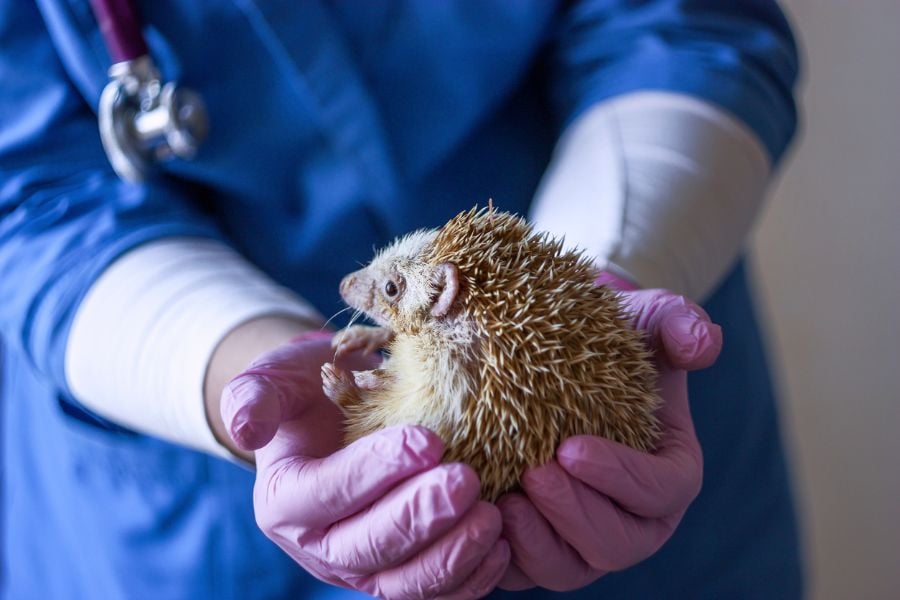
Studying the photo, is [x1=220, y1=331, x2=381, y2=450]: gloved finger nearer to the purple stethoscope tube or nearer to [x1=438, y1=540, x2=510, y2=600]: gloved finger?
[x1=438, y1=540, x2=510, y2=600]: gloved finger

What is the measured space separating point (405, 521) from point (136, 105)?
0.52 meters

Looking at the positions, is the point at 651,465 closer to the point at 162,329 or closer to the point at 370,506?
the point at 370,506

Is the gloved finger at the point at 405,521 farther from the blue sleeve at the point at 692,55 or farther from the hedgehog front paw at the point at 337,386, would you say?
the blue sleeve at the point at 692,55

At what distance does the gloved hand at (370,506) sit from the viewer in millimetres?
529

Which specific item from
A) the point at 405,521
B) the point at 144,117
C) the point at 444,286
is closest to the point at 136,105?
the point at 144,117

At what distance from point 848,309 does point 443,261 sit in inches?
50.5

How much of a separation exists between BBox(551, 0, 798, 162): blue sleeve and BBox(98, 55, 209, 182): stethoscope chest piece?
45 cm

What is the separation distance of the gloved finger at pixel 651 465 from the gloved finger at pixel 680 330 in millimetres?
39

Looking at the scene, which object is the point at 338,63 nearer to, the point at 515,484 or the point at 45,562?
the point at 515,484

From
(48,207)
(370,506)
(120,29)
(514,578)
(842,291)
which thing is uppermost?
(120,29)

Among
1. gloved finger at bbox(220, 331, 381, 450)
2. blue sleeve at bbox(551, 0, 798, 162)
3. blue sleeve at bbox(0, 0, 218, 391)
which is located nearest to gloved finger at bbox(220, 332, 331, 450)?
gloved finger at bbox(220, 331, 381, 450)

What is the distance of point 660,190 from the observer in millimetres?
839

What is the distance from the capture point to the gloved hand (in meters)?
0.53

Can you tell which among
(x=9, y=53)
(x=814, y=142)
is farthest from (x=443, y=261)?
(x=814, y=142)
